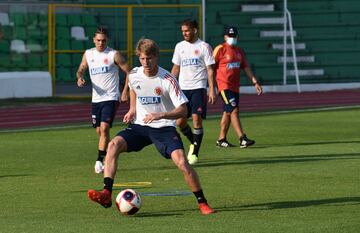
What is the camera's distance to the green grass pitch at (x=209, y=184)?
11.2 m

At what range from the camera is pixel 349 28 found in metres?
41.3

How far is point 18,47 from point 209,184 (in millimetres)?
22563

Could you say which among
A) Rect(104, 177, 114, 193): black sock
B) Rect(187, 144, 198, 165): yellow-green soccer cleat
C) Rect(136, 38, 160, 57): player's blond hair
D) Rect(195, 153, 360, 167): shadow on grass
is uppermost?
Rect(136, 38, 160, 57): player's blond hair

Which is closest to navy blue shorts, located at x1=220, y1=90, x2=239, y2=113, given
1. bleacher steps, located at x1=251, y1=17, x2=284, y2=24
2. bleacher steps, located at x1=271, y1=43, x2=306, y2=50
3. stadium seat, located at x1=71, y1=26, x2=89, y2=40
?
stadium seat, located at x1=71, y1=26, x2=89, y2=40

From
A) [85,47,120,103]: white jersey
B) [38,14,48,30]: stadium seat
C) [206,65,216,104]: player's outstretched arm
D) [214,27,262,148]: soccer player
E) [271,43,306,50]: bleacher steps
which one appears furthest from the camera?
[271,43,306,50]: bleacher steps

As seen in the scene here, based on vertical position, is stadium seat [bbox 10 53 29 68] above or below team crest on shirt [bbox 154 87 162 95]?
below

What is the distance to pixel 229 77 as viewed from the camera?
20469mm

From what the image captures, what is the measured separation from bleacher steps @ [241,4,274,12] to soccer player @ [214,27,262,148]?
823 inches

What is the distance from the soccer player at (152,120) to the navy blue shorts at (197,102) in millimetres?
5579

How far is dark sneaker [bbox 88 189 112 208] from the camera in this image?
464 inches

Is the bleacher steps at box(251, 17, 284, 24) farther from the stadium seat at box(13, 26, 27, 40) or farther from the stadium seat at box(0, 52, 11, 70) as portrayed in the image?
the stadium seat at box(0, 52, 11, 70)

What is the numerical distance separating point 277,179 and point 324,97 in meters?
20.2

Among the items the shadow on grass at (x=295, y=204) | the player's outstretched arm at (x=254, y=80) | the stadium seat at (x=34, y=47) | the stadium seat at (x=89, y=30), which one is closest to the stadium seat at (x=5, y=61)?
the stadium seat at (x=34, y=47)

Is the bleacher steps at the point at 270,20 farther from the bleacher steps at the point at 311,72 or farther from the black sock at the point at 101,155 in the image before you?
the black sock at the point at 101,155
